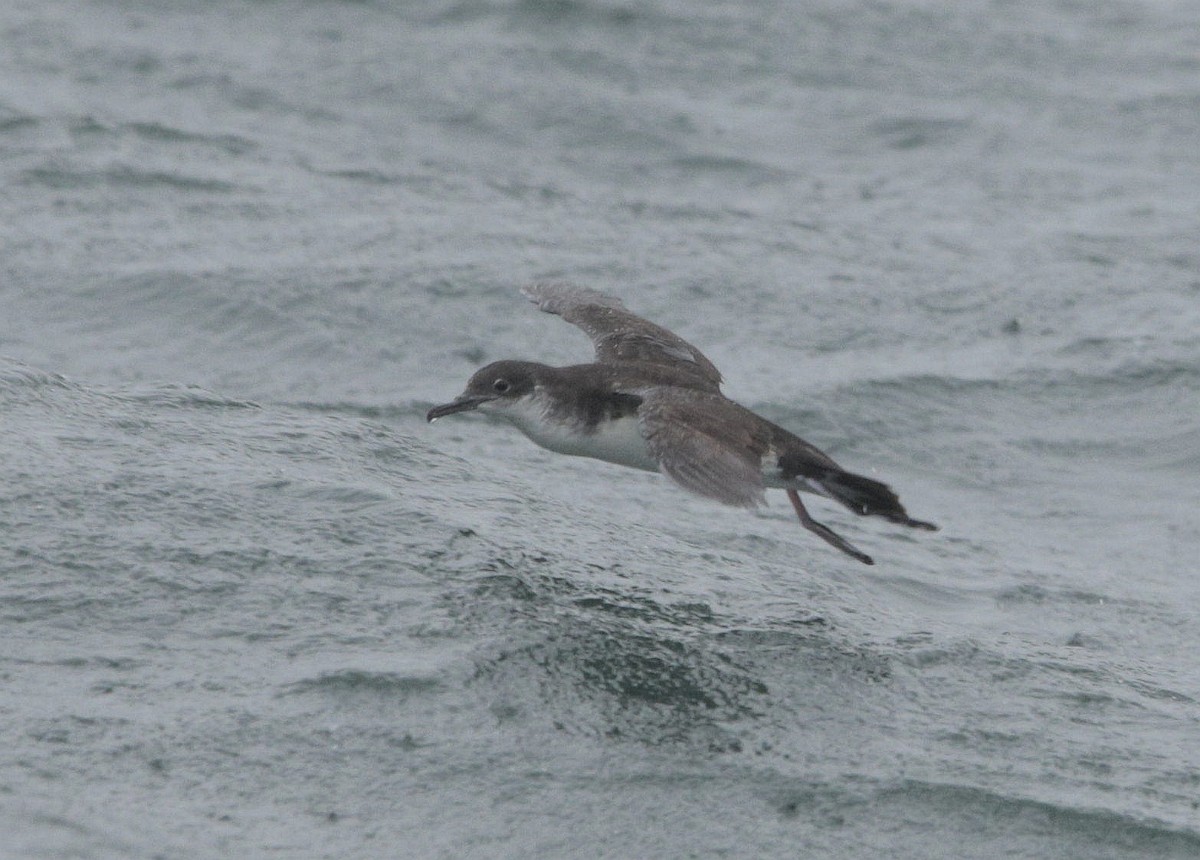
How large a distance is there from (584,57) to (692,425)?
430 inches

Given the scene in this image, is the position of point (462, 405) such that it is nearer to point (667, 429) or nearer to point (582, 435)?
point (582, 435)

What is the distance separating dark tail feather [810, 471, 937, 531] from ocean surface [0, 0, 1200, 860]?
1.56 ft

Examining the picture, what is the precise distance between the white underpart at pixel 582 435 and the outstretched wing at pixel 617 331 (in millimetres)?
677

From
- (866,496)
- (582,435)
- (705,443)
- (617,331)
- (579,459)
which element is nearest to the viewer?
(705,443)

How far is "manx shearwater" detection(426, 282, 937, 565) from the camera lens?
277 inches

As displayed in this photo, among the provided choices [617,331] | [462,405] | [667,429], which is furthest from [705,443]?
Result: [617,331]

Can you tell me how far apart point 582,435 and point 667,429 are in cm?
54

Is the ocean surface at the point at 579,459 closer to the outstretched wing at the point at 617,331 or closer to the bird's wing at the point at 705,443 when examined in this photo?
the bird's wing at the point at 705,443

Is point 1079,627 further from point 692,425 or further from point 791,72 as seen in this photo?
point 791,72

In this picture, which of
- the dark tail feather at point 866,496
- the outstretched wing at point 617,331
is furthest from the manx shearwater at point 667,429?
the outstretched wing at point 617,331

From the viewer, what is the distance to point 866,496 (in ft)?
24.0

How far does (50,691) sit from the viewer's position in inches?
229

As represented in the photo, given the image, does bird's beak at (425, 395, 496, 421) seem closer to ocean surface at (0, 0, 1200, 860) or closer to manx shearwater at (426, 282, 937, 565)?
manx shearwater at (426, 282, 937, 565)

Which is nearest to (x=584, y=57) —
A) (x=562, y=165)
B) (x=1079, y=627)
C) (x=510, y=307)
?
(x=562, y=165)
